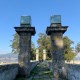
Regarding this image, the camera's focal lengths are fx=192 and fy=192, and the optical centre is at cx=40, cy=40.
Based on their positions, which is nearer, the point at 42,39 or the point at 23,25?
the point at 23,25

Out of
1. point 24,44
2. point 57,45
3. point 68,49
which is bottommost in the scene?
point 57,45

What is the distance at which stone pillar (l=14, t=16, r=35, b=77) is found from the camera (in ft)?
36.6

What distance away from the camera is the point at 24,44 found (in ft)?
37.7

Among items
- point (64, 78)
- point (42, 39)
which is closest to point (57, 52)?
point (64, 78)

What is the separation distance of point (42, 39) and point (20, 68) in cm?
4928

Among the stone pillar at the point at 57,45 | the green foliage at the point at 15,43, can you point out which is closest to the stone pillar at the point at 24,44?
the stone pillar at the point at 57,45

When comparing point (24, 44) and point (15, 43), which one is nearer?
point (24, 44)

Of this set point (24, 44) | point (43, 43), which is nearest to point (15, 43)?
point (43, 43)

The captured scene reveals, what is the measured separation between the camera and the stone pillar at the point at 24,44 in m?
11.1

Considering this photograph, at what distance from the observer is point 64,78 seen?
9.91m

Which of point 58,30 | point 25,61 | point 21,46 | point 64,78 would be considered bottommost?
point 64,78

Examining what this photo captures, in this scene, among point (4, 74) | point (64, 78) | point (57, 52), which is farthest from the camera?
point (57, 52)

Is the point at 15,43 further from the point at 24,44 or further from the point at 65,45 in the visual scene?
the point at 24,44

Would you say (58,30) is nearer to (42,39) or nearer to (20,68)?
(20,68)
